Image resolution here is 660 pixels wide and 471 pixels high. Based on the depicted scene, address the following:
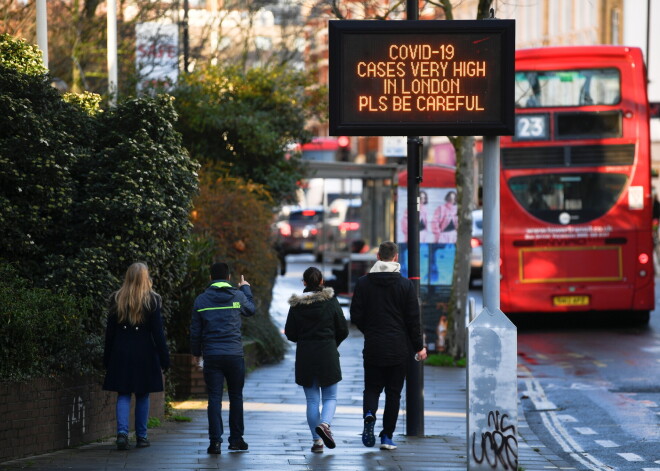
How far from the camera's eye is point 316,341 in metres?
10.9

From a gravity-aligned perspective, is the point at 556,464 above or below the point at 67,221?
below

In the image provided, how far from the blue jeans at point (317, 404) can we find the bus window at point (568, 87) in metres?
12.4

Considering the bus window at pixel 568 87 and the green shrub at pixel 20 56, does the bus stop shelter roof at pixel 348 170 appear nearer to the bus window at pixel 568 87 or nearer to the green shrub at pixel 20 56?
the bus window at pixel 568 87

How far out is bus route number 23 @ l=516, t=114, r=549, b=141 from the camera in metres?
22.8

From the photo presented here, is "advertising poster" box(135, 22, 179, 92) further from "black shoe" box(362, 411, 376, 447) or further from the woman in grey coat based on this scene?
"black shoe" box(362, 411, 376, 447)

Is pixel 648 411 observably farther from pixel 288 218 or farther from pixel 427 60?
pixel 288 218

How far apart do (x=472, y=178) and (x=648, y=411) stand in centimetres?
545

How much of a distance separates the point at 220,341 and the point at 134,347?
0.68 meters

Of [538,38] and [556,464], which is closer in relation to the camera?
[556,464]

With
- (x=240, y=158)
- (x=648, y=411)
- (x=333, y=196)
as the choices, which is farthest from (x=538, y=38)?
(x=648, y=411)

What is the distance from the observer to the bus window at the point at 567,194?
22891mm

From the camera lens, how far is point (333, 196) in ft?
111

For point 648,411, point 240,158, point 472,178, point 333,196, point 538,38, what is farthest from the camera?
point 538,38

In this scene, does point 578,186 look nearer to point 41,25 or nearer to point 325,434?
point 41,25
